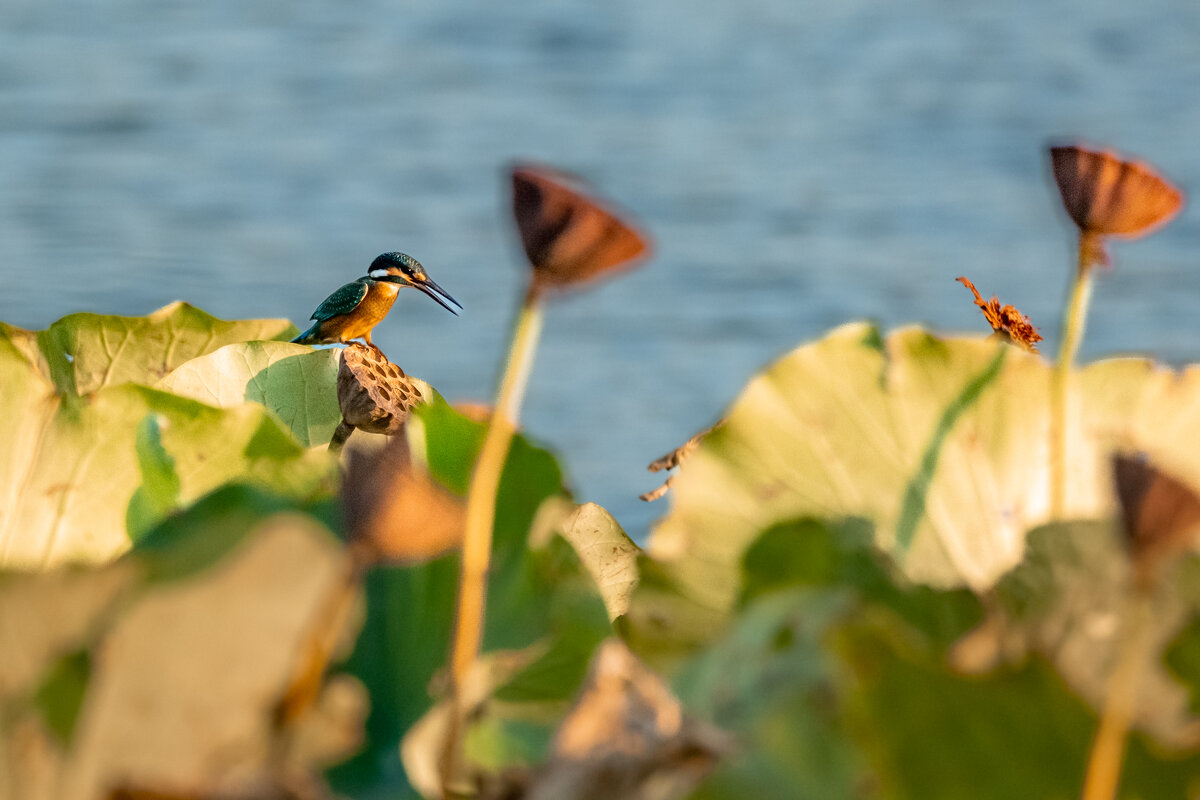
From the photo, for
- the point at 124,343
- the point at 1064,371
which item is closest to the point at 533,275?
the point at 1064,371

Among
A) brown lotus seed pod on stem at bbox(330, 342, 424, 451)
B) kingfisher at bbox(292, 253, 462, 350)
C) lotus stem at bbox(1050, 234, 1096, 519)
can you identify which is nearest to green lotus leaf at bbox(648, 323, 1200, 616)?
lotus stem at bbox(1050, 234, 1096, 519)

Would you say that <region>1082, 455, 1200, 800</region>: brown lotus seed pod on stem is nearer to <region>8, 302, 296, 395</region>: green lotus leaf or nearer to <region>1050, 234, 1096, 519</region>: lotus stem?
<region>1050, 234, 1096, 519</region>: lotus stem

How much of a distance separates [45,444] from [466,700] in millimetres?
116

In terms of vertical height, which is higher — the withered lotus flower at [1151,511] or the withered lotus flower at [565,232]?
the withered lotus flower at [565,232]

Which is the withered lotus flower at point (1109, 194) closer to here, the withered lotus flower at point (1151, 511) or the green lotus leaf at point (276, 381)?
the withered lotus flower at point (1151, 511)

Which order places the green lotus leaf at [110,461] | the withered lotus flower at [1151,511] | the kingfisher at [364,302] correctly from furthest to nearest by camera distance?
the kingfisher at [364,302], the green lotus leaf at [110,461], the withered lotus flower at [1151,511]

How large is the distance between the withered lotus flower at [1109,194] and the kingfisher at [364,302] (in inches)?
18.3

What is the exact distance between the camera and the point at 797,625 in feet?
0.71

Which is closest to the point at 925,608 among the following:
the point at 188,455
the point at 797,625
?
the point at 797,625

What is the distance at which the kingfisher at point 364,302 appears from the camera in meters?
0.75

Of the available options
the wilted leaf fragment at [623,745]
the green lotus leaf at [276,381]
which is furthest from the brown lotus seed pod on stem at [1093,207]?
the green lotus leaf at [276,381]

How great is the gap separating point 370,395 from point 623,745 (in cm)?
19

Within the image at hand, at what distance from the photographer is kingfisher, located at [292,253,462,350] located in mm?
750

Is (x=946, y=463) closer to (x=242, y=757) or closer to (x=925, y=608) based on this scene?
(x=925, y=608)
